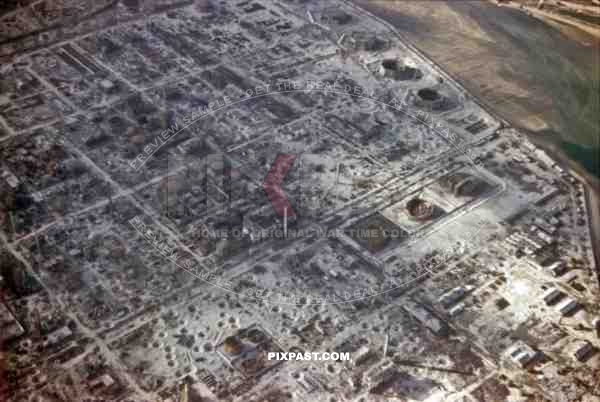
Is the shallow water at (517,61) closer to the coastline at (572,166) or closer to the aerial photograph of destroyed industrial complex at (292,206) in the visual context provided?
the aerial photograph of destroyed industrial complex at (292,206)

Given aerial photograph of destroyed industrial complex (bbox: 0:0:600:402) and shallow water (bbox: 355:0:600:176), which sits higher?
shallow water (bbox: 355:0:600:176)

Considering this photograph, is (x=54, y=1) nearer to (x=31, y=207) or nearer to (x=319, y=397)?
(x=31, y=207)

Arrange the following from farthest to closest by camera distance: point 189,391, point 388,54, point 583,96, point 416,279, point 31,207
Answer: point 388,54
point 583,96
point 31,207
point 416,279
point 189,391

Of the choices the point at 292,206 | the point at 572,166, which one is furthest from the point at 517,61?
the point at 292,206

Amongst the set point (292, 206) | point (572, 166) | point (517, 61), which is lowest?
point (292, 206)

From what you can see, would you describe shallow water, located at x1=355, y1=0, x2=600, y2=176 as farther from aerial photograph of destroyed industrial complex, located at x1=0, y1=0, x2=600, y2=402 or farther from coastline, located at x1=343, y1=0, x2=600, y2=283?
coastline, located at x1=343, y1=0, x2=600, y2=283

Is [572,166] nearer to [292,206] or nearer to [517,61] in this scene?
[517,61]

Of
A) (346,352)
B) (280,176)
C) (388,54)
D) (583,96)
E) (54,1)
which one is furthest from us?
(54,1)

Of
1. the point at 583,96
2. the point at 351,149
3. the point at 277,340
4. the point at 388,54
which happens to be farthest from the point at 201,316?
the point at 583,96

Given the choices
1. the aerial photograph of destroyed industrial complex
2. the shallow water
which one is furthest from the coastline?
the shallow water
